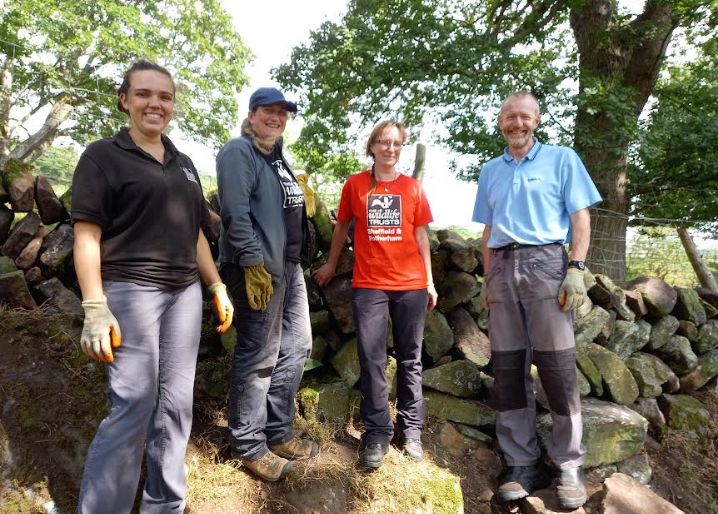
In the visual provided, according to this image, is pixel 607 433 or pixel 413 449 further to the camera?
pixel 607 433

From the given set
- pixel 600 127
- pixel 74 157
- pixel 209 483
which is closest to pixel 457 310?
pixel 209 483

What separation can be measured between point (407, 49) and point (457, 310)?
188 inches

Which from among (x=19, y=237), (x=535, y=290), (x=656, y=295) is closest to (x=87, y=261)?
(x=19, y=237)

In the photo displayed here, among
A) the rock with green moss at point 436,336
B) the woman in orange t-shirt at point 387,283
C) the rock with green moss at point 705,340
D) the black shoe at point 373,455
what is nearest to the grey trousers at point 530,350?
the woman in orange t-shirt at point 387,283

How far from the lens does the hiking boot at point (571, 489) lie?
284cm

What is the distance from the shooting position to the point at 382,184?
10.3 feet

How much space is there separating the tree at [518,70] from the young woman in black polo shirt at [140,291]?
5230 millimetres

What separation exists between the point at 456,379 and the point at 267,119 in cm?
263

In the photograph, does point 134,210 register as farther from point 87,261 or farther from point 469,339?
point 469,339

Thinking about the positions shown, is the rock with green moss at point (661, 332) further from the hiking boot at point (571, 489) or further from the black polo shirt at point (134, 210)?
the black polo shirt at point (134, 210)

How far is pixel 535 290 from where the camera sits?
9.57 ft

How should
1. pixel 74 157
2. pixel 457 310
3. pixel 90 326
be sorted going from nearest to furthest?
1. pixel 90 326
2. pixel 457 310
3. pixel 74 157

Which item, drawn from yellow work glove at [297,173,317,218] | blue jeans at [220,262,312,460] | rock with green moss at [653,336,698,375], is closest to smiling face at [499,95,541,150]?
yellow work glove at [297,173,317,218]

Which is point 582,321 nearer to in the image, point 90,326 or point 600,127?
point 600,127
